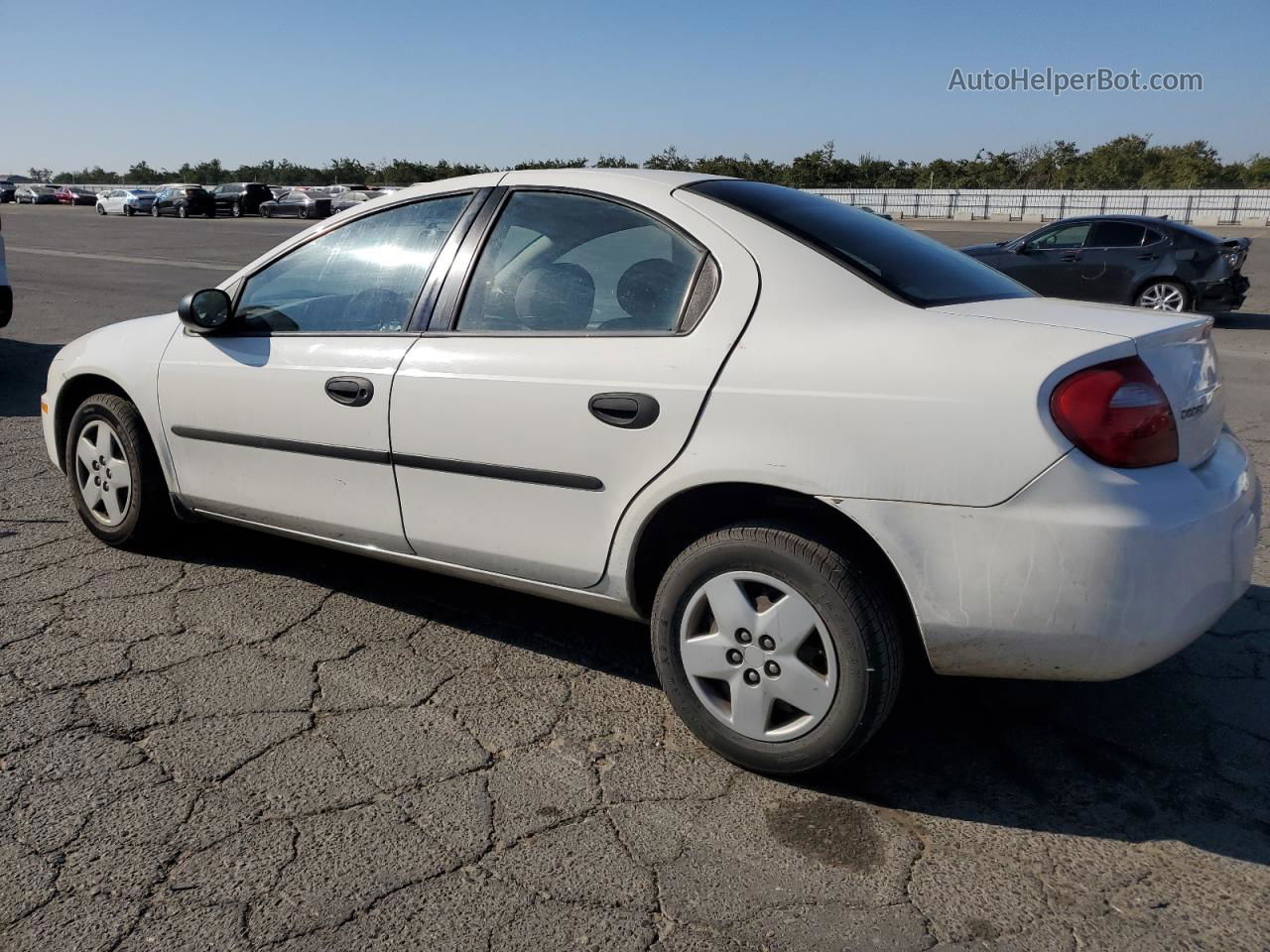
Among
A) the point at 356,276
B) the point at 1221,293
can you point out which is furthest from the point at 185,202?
the point at 356,276

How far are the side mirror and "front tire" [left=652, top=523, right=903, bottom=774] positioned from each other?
78.3 inches

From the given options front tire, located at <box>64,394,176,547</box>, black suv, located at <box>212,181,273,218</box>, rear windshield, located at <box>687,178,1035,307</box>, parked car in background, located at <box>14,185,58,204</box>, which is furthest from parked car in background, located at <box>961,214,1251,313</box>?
parked car in background, located at <box>14,185,58,204</box>

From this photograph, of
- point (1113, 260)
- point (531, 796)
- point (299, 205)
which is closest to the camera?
point (531, 796)

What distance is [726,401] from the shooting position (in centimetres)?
268

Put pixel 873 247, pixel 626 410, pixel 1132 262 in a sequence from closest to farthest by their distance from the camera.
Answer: pixel 626 410, pixel 873 247, pixel 1132 262

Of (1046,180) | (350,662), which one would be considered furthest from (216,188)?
(350,662)

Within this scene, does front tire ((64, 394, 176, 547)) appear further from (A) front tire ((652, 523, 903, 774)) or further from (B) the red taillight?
(B) the red taillight

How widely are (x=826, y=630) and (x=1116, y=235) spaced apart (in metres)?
12.3

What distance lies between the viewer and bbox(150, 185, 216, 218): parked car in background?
4506cm

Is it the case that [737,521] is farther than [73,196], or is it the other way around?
[73,196]

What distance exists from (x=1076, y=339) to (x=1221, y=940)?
1.31m

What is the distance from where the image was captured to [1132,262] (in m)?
12.9

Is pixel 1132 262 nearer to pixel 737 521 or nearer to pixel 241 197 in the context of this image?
pixel 737 521

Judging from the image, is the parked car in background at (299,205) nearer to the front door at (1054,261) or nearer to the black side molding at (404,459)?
the front door at (1054,261)
